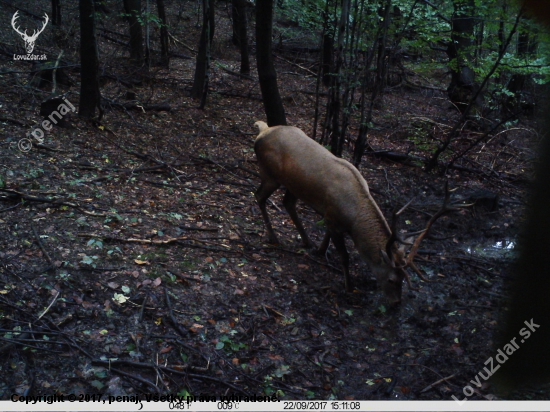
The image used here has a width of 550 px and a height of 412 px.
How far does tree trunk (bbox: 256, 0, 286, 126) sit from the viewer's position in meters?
9.05

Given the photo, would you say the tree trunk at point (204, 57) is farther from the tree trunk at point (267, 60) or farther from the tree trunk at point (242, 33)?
the tree trunk at point (267, 60)

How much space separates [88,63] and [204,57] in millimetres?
3767

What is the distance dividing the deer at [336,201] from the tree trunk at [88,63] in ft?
13.0

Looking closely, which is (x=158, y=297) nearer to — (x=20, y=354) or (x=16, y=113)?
(x=20, y=354)

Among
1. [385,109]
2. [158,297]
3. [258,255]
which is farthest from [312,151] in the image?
[385,109]

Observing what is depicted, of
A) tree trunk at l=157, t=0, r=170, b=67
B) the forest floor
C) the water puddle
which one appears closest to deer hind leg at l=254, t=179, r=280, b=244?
the forest floor

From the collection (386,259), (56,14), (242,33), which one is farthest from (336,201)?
(56,14)

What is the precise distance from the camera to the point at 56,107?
9391mm

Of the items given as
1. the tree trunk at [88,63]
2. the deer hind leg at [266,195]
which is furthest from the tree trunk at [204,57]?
the deer hind leg at [266,195]

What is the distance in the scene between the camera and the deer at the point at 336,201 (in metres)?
6.13

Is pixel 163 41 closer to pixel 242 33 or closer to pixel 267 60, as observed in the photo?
pixel 242 33

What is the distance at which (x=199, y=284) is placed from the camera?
5.77m

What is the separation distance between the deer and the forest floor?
16.0 inches

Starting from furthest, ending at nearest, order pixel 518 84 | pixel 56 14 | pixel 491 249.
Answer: pixel 56 14 < pixel 518 84 < pixel 491 249
